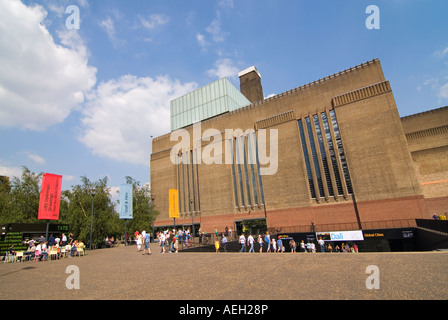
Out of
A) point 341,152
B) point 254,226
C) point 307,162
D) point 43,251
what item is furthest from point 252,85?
point 43,251

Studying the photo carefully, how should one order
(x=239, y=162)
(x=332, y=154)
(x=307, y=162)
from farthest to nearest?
1. (x=239, y=162)
2. (x=307, y=162)
3. (x=332, y=154)

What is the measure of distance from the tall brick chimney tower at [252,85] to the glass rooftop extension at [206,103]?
6.40ft

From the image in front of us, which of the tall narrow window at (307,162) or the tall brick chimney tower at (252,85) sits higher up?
the tall brick chimney tower at (252,85)

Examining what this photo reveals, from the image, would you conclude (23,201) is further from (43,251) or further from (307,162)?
(307,162)

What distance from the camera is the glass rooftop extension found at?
53.2 m

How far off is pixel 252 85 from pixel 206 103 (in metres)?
14.3

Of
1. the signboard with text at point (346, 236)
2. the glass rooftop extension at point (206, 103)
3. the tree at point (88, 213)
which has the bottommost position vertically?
the signboard with text at point (346, 236)

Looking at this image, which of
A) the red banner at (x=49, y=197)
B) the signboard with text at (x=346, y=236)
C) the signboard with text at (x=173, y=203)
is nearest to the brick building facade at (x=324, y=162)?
the signboard with text at (x=173, y=203)

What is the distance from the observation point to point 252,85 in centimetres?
6150

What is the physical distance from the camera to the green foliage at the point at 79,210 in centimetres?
2800

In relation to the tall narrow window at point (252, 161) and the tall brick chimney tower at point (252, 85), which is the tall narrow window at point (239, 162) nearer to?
the tall narrow window at point (252, 161)

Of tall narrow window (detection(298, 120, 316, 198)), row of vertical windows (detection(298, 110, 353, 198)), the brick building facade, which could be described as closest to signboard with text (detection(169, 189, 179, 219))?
the brick building facade

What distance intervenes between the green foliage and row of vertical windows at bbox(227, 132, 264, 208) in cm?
1654

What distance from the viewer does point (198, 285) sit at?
7.60 meters
